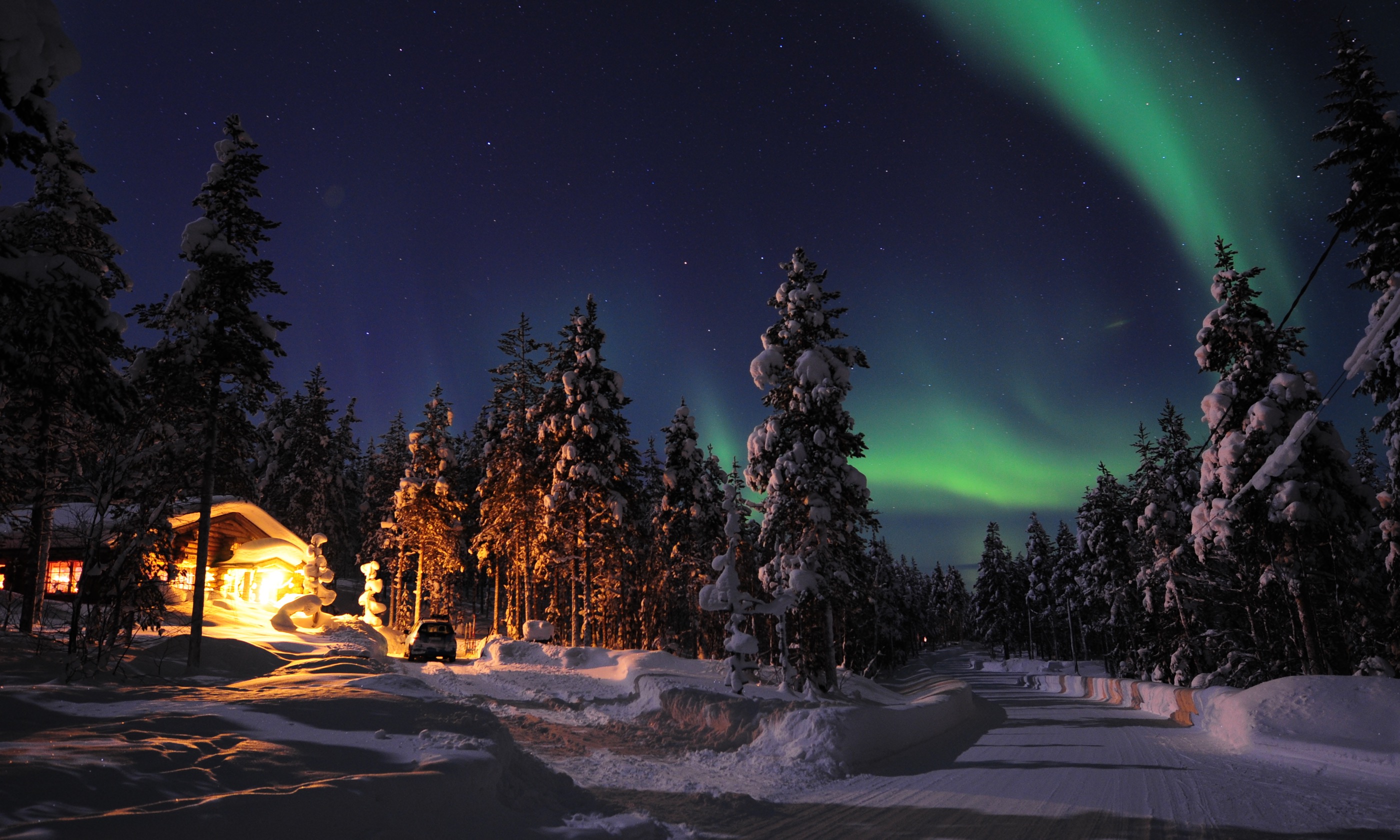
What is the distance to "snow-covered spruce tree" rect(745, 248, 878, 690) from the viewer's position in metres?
22.1

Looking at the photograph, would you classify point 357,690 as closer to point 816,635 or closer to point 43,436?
point 43,436

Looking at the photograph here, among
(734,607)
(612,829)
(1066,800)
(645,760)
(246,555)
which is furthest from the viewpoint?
(246,555)

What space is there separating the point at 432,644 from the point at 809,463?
62.3 ft

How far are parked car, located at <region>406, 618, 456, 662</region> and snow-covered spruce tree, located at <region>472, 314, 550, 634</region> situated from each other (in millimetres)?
5072

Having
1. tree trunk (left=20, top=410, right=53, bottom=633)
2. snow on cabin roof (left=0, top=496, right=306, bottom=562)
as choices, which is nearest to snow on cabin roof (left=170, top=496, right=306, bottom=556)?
snow on cabin roof (left=0, top=496, right=306, bottom=562)

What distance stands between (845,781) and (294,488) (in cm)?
5371

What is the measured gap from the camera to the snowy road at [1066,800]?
312 inches

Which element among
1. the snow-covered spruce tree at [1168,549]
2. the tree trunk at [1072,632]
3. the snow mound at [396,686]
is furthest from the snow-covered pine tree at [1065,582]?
the snow mound at [396,686]

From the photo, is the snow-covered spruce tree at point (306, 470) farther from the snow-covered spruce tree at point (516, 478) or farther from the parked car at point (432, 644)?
the parked car at point (432, 644)

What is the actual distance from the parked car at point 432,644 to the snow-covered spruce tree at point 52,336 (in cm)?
1279

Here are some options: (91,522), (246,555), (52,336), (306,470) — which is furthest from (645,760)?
(306,470)

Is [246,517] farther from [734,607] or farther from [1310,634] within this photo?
[1310,634]

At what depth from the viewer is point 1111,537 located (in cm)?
4531

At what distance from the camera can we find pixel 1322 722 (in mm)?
13789
